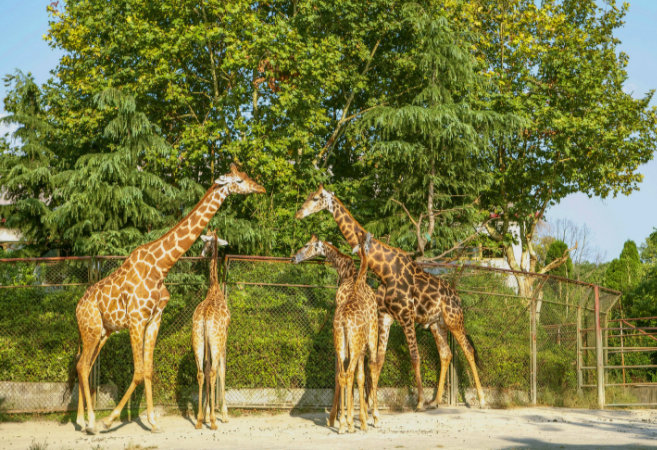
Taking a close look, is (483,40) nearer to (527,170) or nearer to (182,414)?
(527,170)

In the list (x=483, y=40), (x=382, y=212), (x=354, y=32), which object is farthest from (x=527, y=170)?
(x=354, y=32)

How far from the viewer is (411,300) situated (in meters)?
11.6

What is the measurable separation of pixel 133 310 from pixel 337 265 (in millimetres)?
3529

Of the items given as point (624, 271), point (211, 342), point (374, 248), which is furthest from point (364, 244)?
point (624, 271)

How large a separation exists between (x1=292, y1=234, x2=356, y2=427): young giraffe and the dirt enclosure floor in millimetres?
973

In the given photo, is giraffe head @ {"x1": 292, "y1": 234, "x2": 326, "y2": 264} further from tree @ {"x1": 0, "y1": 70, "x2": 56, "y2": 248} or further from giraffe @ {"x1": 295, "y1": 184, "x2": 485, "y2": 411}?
tree @ {"x1": 0, "y1": 70, "x2": 56, "y2": 248}

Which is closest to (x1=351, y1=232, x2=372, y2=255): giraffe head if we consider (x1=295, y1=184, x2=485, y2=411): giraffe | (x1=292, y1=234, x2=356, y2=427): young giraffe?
(x1=292, y1=234, x2=356, y2=427): young giraffe

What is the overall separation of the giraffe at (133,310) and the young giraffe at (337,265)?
2278 mm

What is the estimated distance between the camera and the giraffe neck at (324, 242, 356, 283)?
1124cm

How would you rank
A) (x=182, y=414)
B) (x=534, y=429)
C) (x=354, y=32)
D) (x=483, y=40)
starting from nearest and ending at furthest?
(x=534, y=429)
(x=182, y=414)
(x=354, y=32)
(x=483, y=40)

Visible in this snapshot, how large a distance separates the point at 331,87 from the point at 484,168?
5.57m

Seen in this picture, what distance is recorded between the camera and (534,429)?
10.0m

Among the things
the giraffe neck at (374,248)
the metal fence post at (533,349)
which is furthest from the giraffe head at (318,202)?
the metal fence post at (533,349)

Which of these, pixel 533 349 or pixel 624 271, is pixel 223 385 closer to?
pixel 533 349
